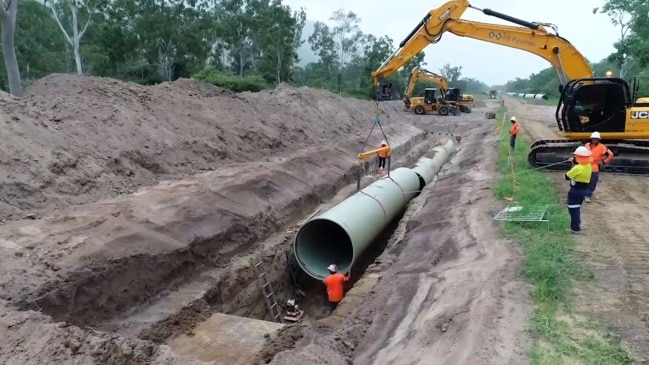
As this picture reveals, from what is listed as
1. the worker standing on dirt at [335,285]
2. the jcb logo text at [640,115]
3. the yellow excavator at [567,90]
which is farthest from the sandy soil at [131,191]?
the jcb logo text at [640,115]

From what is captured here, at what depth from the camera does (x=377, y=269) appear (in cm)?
934

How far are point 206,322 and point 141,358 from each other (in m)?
2.22

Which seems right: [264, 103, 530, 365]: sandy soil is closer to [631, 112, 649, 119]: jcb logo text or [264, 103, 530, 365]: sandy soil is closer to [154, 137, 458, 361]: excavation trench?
[154, 137, 458, 361]: excavation trench

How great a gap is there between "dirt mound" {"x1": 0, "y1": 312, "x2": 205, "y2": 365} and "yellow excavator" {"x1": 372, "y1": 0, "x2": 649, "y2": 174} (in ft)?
33.1

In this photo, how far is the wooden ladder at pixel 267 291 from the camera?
382 inches

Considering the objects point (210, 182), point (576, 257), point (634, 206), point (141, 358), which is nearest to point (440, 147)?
point (634, 206)

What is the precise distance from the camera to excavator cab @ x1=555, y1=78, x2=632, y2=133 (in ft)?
42.2

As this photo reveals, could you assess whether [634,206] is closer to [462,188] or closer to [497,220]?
[497,220]

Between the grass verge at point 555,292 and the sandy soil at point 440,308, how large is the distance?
20cm

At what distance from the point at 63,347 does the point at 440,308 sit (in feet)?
15.2

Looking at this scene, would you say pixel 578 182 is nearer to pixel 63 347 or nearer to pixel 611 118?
pixel 611 118

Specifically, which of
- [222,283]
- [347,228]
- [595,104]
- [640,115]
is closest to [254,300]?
[222,283]

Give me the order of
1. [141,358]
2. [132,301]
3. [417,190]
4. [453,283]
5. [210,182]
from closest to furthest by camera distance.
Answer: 1. [141,358]
2. [453,283]
3. [132,301]
4. [210,182]
5. [417,190]

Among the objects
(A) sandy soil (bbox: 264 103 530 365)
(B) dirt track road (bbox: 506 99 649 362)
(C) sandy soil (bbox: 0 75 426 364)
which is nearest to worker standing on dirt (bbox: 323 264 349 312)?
(A) sandy soil (bbox: 264 103 530 365)
